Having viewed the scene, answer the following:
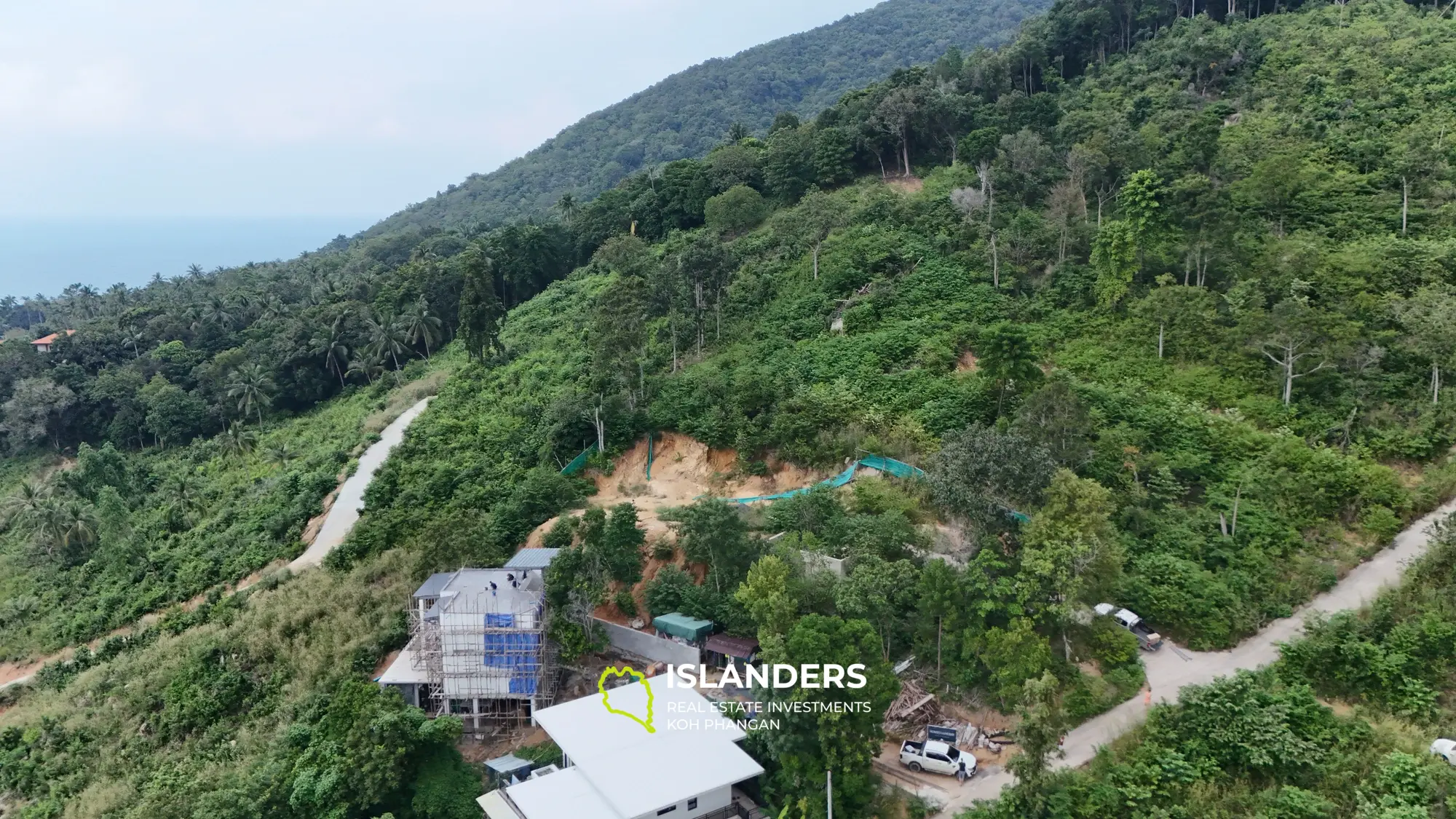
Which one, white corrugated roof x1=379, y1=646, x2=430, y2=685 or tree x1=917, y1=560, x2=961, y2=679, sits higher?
tree x1=917, y1=560, x2=961, y2=679

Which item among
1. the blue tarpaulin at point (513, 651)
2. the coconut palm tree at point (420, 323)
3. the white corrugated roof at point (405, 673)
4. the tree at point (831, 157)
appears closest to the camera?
the blue tarpaulin at point (513, 651)

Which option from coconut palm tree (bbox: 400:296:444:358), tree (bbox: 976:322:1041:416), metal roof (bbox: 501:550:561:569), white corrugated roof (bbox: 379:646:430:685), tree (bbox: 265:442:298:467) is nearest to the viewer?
white corrugated roof (bbox: 379:646:430:685)

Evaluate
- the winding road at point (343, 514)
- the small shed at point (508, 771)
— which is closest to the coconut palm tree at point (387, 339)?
the winding road at point (343, 514)

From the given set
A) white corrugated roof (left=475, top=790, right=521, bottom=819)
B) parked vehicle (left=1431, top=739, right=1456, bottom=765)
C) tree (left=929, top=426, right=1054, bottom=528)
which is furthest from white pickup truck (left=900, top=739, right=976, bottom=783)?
white corrugated roof (left=475, top=790, right=521, bottom=819)

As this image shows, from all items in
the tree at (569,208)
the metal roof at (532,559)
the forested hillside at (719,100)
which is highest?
the forested hillside at (719,100)

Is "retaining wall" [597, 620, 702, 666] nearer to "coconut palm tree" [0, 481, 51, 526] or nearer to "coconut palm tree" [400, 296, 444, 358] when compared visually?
"coconut palm tree" [0, 481, 51, 526]

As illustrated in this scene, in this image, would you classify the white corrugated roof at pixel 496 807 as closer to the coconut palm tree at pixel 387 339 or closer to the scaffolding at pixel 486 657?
the scaffolding at pixel 486 657

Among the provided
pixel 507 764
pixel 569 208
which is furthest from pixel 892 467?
pixel 569 208
